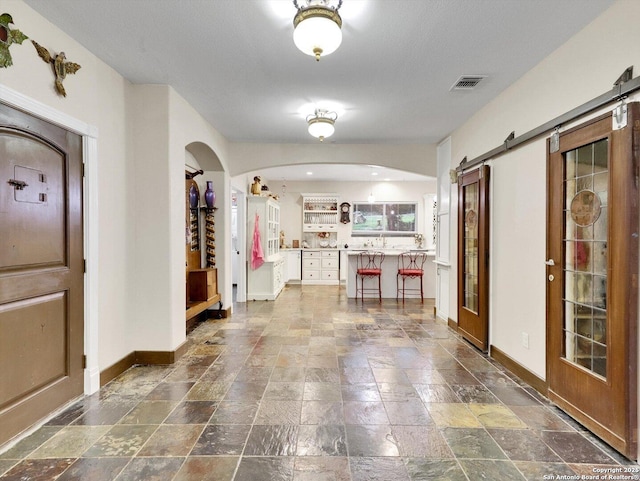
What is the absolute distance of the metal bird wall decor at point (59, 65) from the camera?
2.20 meters

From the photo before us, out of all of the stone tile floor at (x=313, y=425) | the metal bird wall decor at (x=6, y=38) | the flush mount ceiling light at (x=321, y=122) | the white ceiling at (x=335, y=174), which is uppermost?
the white ceiling at (x=335, y=174)

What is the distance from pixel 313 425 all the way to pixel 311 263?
255 inches

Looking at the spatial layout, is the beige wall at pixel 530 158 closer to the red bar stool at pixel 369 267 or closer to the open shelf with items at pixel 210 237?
the red bar stool at pixel 369 267

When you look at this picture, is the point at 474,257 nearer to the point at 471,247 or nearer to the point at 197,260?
the point at 471,247

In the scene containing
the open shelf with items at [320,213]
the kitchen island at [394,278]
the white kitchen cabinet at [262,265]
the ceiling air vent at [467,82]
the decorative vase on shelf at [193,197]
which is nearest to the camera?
the ceiling air vent at [467,82]

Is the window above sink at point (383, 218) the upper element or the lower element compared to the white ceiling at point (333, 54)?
lower

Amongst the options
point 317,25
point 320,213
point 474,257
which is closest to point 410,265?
point 474,257

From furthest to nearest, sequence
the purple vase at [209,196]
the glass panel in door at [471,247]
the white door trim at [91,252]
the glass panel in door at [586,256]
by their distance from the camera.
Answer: the purple vase at [209,196]
the glass panel in door at [471,247]
the white door trim at [91,252]
the glass panel in door at [586,256]

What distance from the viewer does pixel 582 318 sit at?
7.55 feet

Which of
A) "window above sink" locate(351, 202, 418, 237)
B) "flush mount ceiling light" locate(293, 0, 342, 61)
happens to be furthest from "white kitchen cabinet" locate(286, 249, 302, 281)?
"flush mount ceiling light" locate(293, 0, 342, 61)

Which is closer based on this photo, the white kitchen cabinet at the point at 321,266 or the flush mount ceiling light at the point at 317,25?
the flush mount ceiling light at the point at 317,25

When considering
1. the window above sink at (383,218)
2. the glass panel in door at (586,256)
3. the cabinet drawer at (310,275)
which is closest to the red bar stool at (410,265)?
the window above sink at (383,218)

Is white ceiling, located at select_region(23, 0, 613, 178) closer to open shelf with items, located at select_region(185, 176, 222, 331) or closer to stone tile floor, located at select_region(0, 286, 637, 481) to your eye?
open shelf with items, located at select_region(185, 176, 222, 331)

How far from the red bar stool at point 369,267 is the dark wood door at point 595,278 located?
393 cm
